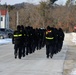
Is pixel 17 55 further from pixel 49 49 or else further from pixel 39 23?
pixel 39 23

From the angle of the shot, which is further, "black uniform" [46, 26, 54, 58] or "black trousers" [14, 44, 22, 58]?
"black uniform" [46, 26, 54, 58]

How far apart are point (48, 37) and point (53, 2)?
12350 cm

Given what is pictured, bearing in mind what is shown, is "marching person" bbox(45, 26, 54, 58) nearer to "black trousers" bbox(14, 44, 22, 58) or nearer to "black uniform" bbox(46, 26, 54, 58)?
"black uniform" bbox(46, 26, 54, 58)

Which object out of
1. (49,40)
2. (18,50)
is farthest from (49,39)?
(18,50)

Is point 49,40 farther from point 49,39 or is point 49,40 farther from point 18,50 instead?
point 18,50

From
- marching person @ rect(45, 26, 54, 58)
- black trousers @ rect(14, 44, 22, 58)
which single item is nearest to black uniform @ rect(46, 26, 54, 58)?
marching person @ rect(45, 26, 54, 58)

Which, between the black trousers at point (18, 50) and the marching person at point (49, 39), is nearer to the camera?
the black trousers at point (18, 50)

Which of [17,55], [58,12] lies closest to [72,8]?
[58,12]

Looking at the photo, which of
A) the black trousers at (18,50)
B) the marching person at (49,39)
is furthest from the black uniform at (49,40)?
the black trousers at (18,50)

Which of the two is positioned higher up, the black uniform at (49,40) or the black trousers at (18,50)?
the black uniform at (49,40)

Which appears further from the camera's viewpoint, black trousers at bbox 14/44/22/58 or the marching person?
the marching person

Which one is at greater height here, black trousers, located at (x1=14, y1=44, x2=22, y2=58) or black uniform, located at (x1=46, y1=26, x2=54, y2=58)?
black uniform, located at (x1=46, y1=26, x2=54, y2=58)

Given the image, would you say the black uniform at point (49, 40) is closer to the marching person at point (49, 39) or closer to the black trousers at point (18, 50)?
the marching person at point (49, 39)

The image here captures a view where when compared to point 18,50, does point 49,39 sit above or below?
above
